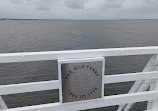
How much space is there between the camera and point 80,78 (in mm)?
2371

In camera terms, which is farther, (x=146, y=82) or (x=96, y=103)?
(x=146, y=82)

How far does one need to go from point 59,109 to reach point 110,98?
0.73 meters

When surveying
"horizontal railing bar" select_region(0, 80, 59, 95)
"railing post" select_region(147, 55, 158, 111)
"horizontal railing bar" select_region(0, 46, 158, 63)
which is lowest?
"railing post" select_region(147, 55, 158, 111)

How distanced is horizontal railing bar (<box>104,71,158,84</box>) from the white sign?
0.48 ft

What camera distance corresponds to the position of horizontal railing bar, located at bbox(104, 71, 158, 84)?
8.42ft

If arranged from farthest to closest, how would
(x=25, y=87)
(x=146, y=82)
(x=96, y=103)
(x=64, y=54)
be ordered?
(x=146, y=82) < (x=96, y=103) < (x=64, y=54) < (x=25, y=87)

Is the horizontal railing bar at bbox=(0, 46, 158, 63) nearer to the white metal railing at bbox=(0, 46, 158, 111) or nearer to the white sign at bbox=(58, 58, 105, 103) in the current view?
the white metal railing at bbox=(0, 46, 158, 111)

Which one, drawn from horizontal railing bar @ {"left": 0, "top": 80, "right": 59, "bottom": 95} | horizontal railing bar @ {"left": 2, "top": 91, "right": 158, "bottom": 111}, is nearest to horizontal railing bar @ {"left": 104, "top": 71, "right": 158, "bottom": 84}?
horizontal railing bar @ {"left": 2, "top": 91, "right": 158, "bottom": 111}

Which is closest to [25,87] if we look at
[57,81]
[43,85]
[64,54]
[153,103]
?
[43,85]

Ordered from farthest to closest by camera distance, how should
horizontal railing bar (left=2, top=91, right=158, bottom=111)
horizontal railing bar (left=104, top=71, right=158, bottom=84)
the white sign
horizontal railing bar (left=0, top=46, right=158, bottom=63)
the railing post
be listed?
the railing post, horizontal railing bar (left=104, top=71, right=158, bottom=84), horizontal railing bar (left=2, top=91, right=158, bottom=111), the white sign, horizontal railing bar (left=0, top=46, right=158, bottom=63)

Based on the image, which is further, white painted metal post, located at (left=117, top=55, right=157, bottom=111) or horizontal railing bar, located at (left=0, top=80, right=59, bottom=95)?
white painted metal post, located at (left=117, top=55, right=157, bottom=111)

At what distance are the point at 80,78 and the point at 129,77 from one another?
2.39ft

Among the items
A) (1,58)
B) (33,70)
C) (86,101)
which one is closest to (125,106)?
(86,101)

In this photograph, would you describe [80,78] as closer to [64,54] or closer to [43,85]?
[64,54]
